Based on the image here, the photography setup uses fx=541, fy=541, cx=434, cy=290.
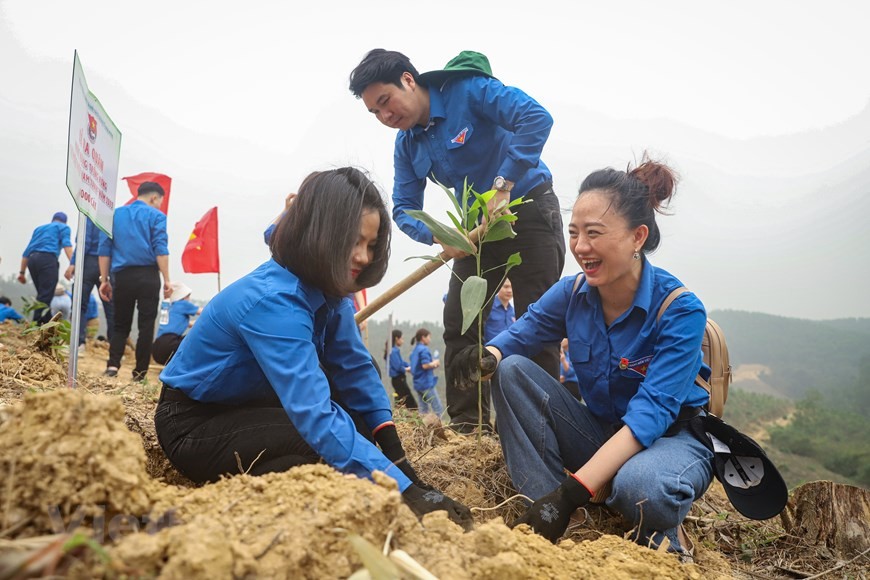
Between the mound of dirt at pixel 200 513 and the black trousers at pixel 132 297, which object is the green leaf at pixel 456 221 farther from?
the black trousers at pixel 132 297

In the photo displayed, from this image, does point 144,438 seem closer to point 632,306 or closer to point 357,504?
point 357,504

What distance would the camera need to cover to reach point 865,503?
188cm

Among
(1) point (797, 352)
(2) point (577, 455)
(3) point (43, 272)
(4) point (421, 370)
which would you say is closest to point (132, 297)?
(3) point (43, 272)

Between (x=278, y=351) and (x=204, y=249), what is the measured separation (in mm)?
4318

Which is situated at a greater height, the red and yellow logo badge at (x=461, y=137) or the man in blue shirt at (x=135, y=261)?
the red and yellow logo badge at (x=461, y=137)

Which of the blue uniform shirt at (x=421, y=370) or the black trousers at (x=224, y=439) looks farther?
the blue uniform shirt at (x=421, y=370)

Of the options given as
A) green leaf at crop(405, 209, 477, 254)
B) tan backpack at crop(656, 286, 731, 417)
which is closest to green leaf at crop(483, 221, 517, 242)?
green leaf at crop(405, 209, 477, 254)

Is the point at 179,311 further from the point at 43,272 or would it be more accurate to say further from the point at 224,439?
the point at 224,439

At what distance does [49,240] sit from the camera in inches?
210

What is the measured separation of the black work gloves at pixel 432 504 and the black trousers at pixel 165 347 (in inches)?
124

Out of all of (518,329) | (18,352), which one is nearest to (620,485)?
(518,329)

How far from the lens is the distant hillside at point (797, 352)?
13.8 meters

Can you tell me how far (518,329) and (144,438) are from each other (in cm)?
125

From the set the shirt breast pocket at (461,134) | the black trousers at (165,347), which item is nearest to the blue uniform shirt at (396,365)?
the black trousers at (165,347)
